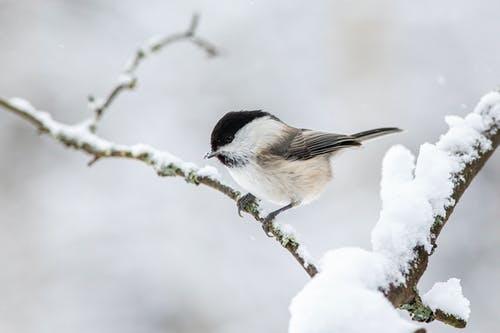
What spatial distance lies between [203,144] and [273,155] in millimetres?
3660

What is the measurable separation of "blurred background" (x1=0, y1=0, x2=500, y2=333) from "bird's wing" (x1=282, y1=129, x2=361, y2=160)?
1800 millimetres

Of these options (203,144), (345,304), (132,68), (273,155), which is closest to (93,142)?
(132,68)

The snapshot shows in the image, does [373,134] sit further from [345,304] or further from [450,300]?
[345,304]

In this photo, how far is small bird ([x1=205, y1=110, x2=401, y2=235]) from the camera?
2.73 meters

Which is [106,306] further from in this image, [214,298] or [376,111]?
[376,111]

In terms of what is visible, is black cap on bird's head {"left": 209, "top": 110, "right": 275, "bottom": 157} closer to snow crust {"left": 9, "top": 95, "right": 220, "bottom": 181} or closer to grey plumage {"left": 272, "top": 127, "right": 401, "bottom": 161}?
grey plumage {"left": 272, "top": 127, "right": 401, "bottom": 161}

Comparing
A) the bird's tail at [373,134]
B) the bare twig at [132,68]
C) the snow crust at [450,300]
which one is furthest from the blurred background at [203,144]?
the snow crust at [450,300]

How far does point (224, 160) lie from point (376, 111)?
4195 mm

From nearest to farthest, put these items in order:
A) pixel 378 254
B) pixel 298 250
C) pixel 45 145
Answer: pixel 378 254
pixel 298 250
pixel 45 145

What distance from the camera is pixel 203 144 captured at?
6.44m

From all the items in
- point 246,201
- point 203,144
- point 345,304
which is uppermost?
point 203,144

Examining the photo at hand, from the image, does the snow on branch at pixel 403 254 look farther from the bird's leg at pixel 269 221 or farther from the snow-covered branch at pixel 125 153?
the bird's leg at pixel 269 221

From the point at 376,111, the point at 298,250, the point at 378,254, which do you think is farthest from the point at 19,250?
the point at 378,254

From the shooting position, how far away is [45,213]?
5.94 m
